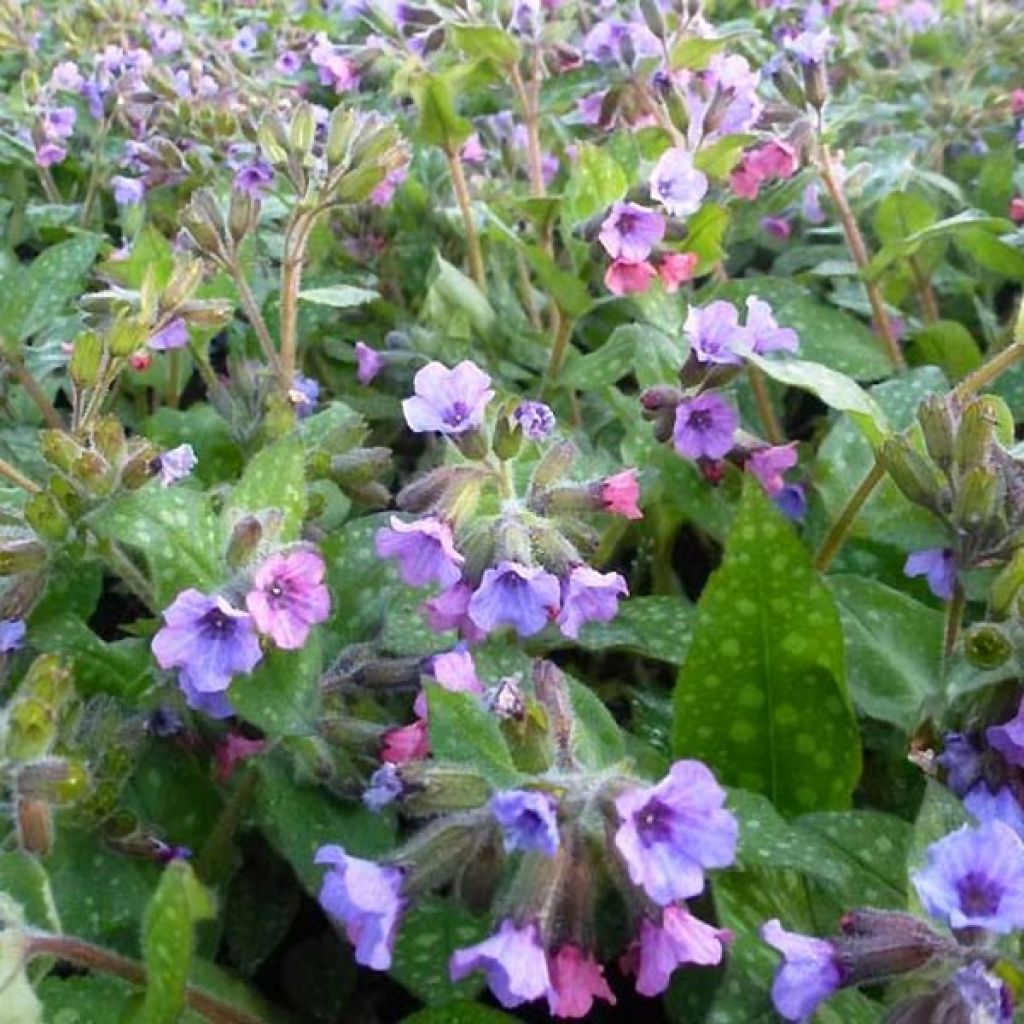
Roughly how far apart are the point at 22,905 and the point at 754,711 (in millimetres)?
484

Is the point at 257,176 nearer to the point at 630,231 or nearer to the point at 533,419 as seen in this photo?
the point at 630,231

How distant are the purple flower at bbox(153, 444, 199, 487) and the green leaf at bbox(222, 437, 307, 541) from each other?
0.33 feet

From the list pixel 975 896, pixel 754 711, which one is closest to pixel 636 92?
pixel 754 711

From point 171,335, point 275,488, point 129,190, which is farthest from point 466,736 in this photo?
point 129,190

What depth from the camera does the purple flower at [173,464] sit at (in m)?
1.17

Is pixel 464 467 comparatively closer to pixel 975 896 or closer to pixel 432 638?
pixel 432 638

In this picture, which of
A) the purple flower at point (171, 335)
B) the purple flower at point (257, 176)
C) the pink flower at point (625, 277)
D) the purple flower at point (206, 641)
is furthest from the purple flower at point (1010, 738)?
the purple flower at point (257, 176)

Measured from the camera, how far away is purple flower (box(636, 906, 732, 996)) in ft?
2.62

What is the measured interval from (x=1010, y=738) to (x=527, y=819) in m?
0.32

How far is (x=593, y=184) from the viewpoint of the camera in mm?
1468

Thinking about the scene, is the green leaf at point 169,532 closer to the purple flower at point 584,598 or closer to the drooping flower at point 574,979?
the purple flower at point 584,598

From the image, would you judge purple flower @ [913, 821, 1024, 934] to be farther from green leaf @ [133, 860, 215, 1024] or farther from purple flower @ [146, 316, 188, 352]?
purple flower @ [146, 316, 188, 352]

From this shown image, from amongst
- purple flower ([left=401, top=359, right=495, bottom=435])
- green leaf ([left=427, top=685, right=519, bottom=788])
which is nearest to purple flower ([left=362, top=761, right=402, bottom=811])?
green leaf ([left=427, top=685, right=519, bottom=788])

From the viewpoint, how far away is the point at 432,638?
1.08m
